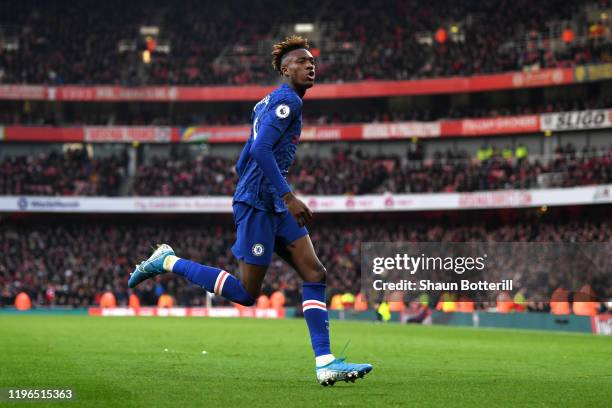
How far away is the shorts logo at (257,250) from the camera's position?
9.18 m

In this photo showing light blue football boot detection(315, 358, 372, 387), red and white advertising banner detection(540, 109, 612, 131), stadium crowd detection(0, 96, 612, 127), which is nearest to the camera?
light blue football boot detection(315, 358, 372, 387)

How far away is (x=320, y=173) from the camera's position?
5644 centimetres

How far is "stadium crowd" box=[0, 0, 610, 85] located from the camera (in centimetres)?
5588

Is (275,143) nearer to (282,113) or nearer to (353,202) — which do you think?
(282,113)

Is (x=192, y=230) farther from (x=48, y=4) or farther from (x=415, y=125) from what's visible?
(x=48, y=4)

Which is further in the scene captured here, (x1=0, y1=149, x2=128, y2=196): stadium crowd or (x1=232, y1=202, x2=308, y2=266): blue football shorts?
(x1=0, y1=149, x2=128, y2=196): stadium crowd

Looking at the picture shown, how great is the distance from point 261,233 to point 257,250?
16 centimetres

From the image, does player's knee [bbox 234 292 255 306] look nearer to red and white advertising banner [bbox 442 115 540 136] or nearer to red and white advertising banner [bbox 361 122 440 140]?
red and white advertising banner [bbox 442 115 540 136]

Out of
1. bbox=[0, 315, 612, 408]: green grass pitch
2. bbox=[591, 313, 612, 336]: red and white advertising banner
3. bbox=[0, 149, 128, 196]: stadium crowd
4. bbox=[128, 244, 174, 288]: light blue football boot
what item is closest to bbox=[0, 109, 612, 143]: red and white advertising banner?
bbox=[0, 149, 128, 196]: stadium crowd

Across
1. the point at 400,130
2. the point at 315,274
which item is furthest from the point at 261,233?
the point at 400,130

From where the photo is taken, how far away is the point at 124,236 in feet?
190

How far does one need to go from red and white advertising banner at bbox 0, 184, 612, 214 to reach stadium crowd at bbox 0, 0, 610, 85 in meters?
8.14

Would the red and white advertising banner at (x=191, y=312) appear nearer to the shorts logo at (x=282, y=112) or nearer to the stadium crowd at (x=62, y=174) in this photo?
the stadium crowd at (x=62, y=174)

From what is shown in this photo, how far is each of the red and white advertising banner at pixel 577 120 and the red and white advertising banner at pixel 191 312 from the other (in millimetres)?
18085
